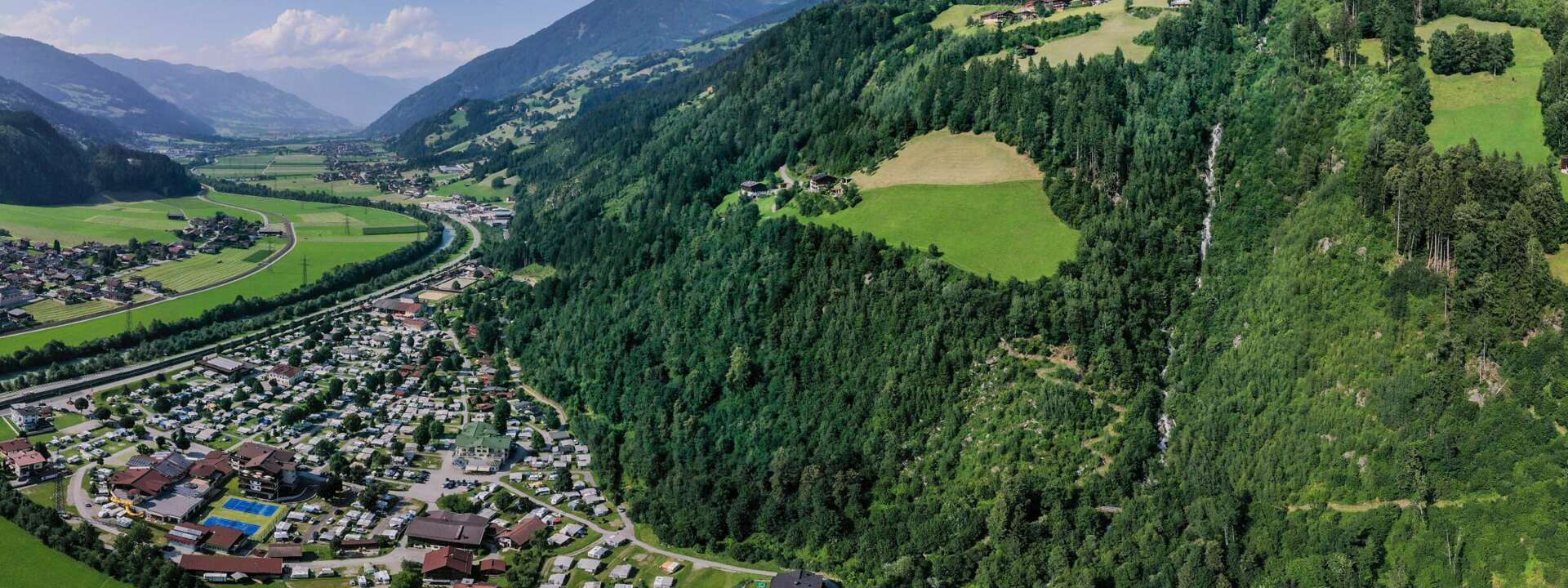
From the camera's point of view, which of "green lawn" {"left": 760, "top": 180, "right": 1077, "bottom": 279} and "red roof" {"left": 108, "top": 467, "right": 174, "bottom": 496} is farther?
"green lawn" {"left": 760, "top": 180, "right": 1077, "bottom": 279}

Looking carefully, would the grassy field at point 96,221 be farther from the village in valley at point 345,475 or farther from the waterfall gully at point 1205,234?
the waterfall gully at point 1205,234

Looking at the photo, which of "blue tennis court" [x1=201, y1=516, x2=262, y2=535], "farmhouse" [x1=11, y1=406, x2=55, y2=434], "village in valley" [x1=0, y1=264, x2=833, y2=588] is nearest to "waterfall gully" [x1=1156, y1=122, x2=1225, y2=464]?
"village in valley" [x1=0, y1=264, x2=833, y2=588]

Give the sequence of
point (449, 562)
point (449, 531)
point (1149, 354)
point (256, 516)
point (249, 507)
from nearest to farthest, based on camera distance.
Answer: point (449, 562)
point (449, 531)
point (1149, 354)
point (256, 516)
point (249, 507)

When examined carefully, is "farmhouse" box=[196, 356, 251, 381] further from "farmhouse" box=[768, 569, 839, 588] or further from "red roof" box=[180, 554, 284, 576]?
"farmhouse" box=[768, 569, 839, 588]


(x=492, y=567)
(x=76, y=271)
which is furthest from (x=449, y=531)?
(x=76, y=271)

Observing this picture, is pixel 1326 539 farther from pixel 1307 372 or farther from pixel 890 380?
pixel 890 380

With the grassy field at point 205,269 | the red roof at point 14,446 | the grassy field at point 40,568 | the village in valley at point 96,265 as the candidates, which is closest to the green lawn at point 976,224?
the grassy field at point 40,568

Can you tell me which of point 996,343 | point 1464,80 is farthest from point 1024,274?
point 1464,80

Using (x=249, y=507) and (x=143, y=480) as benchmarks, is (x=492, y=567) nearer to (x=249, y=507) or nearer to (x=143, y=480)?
(x=249, y=507)
